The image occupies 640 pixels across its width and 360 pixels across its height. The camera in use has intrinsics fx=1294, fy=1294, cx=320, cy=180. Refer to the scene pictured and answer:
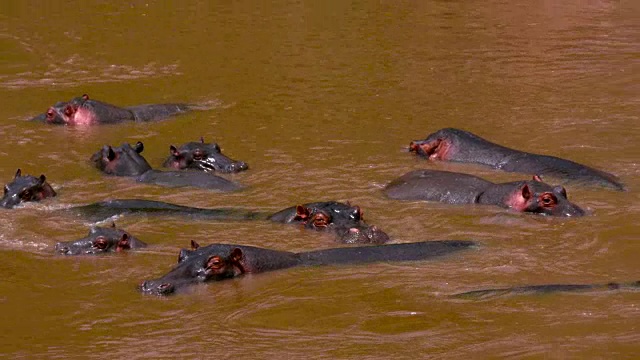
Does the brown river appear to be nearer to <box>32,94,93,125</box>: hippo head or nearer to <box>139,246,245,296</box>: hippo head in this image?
<box>139,246,245,296</box>: hippo head

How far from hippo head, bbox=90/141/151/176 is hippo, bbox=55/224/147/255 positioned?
95.1 inches

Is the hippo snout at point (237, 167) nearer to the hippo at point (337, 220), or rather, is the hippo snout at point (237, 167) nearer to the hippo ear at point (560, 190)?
the hippo at point (337, 220)

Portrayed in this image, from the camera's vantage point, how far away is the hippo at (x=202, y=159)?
11.8 meters

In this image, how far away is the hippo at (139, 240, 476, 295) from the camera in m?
8.31

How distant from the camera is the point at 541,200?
10.1 meters

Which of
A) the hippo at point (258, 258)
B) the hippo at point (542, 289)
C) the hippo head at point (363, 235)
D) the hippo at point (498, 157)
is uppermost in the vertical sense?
the hippo at point (498, 157)

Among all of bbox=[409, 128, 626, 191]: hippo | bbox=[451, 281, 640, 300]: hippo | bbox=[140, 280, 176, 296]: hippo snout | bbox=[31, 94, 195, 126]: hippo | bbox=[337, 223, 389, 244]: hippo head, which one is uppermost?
bbox=[31, 94, 195, 126]: hippo

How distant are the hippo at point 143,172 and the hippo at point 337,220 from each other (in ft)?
4.51

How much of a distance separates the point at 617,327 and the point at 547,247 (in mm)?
1873

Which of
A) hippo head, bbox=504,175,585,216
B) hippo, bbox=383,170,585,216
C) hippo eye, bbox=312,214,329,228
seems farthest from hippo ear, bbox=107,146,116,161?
hippo head, bbox=504,175,585,216

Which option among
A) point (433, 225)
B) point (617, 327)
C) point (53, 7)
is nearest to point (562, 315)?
point (617, 327)

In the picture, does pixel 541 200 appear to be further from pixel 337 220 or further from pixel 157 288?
pixel 157 288

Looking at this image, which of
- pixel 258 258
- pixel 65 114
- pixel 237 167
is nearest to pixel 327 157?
pixel 237 167

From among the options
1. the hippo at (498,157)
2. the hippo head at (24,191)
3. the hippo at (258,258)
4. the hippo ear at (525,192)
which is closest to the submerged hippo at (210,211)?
the hippo head at (24,191)
